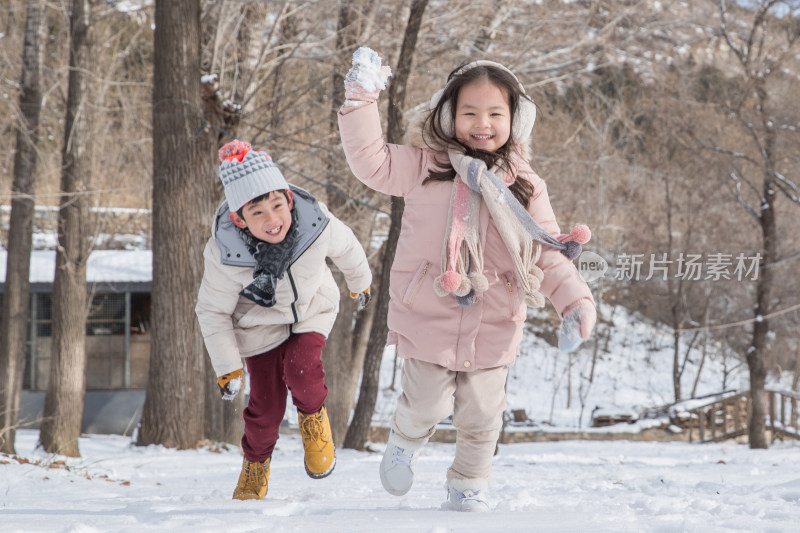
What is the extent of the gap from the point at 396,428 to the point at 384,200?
959cm

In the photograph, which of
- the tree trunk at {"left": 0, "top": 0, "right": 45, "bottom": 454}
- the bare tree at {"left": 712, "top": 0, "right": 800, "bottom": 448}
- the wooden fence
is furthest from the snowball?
the wooden fence

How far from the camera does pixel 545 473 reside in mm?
6293

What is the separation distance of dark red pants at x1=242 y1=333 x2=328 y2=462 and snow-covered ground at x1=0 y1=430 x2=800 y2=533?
0.99 ft

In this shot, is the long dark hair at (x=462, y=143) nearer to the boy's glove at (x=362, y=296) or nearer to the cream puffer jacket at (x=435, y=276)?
the cream puffer jacket at (x=435, y=276)

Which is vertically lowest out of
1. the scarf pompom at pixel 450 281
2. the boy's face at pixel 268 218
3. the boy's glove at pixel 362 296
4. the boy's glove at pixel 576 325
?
the boy's glove at pixel 576 325

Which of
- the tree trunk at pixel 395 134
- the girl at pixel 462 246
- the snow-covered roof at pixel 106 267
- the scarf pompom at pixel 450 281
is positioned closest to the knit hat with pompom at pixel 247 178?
the girl at pixel 462 246

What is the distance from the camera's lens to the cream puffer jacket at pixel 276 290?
12.0ft

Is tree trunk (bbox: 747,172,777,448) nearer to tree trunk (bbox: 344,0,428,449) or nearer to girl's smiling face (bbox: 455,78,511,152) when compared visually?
tree trunk (bbox: 344,0,428,449)

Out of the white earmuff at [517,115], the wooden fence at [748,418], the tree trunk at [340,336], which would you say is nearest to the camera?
the white earmuff at [517,115]

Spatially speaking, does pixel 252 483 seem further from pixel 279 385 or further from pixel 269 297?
pixel 269 297

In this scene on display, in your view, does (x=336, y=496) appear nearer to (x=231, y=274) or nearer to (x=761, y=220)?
(x=231, y=274)

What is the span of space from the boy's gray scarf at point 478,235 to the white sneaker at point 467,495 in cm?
82

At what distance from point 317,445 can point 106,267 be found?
646 inches

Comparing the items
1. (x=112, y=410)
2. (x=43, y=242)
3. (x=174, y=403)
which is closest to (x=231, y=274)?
(x=174, y=403)
